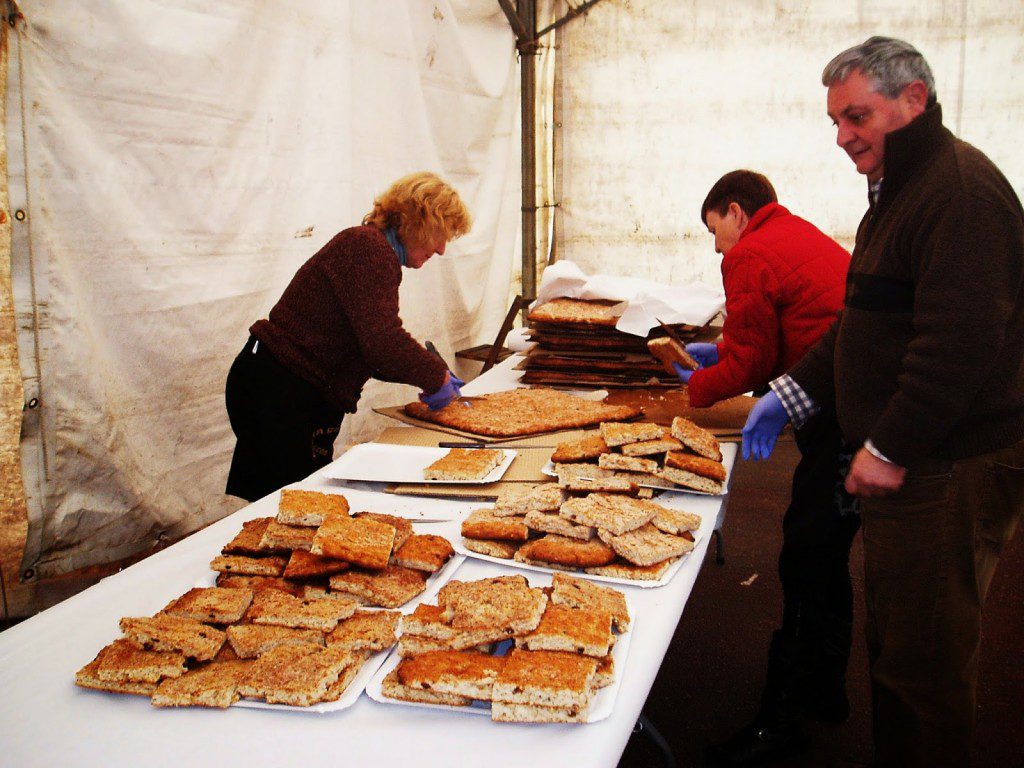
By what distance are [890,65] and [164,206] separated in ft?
8.63

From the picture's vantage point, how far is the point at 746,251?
263 cm

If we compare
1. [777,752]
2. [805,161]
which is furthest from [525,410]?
[805,161]

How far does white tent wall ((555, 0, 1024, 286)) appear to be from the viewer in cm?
522

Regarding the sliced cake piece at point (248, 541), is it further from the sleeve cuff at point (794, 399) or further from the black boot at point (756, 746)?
the black boot at point (756, 746)

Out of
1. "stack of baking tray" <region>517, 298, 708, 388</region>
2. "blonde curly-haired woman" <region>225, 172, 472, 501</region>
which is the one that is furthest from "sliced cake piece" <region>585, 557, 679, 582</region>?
"stack of baking tray" <region>517, 298, 708, 388</region>

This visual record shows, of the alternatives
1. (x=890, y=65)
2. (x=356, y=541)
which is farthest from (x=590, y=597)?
(x=890, y=65)

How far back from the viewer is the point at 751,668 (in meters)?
3.12

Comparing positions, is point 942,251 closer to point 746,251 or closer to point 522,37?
point 746,251

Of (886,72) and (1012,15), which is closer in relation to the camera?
(886,72)

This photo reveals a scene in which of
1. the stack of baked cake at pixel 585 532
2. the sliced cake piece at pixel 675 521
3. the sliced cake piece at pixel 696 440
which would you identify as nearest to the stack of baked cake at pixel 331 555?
the stack of baked cake at pixel 585 532

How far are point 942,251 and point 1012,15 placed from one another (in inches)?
184

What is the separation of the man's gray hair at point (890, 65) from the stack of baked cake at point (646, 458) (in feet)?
3.22

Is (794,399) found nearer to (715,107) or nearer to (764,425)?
(764,425)

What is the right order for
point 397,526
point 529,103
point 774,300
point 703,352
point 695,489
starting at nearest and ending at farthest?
point 397,526, point 695,489, point 774,300, point 703,352, point 529,103
